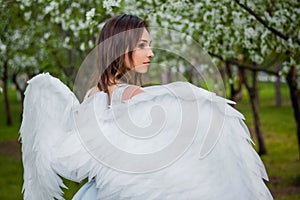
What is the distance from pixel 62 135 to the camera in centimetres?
431

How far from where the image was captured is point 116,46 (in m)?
3.97

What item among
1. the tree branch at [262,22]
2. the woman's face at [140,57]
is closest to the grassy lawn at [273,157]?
the tree branch at [262,22]

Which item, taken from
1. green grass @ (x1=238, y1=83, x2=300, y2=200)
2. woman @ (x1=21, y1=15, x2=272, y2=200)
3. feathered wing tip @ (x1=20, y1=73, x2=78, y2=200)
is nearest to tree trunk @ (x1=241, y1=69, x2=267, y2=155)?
green grass @ (x1=238, y1=83, x2=300, y2=200)

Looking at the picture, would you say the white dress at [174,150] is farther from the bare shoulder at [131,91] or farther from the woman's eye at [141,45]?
the woman's eye at [141,45]

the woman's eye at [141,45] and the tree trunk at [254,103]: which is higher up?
the woman's eye at [141,45]

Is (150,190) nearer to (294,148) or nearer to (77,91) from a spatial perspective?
(77,91)

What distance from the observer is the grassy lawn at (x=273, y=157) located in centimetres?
1156

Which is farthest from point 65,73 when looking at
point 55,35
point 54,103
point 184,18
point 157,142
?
point 157,142

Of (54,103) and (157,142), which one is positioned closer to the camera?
(157,142)

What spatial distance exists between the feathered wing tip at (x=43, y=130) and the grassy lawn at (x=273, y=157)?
252 inches

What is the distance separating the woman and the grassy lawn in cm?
665

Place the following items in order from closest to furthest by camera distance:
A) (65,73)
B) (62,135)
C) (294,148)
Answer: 1. (62,135)
2. (65,73)
3. (294,148)

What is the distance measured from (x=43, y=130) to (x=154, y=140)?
1.08 meters

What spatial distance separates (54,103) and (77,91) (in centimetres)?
20
